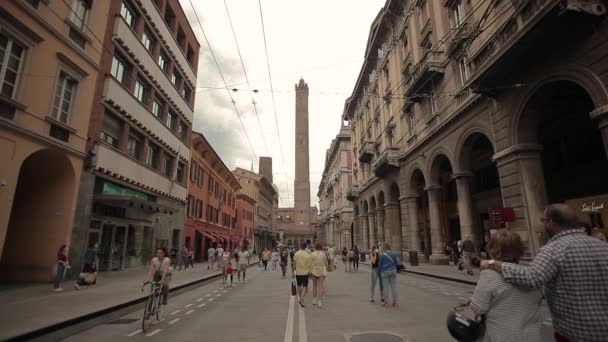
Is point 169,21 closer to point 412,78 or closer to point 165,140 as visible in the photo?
point 165,140

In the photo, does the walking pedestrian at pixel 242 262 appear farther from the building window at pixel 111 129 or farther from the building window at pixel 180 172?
the building window at pixel 180 172

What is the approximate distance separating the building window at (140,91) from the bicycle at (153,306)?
15.0m

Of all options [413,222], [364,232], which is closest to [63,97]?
[413,222]

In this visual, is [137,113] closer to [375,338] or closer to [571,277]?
[375,338]

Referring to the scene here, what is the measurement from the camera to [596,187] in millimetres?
15906

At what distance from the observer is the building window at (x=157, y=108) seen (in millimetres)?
22148

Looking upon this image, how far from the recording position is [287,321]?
7465 mm

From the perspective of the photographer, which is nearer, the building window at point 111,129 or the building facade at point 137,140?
the building facade at point 137,140

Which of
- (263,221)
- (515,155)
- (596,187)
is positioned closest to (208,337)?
(515,155)

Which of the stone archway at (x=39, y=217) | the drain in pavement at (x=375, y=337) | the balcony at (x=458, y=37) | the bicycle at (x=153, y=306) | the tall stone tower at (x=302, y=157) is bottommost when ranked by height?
the drain in pavement at (x=375, y=337)

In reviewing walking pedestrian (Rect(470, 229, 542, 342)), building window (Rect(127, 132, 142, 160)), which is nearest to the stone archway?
building window (Rect(127, 132, 142, 160))

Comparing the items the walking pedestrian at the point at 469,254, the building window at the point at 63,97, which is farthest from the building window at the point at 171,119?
the walking pedestrian at the point at 469,254

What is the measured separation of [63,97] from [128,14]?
7.91 m

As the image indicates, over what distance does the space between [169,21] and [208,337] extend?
25.5m
